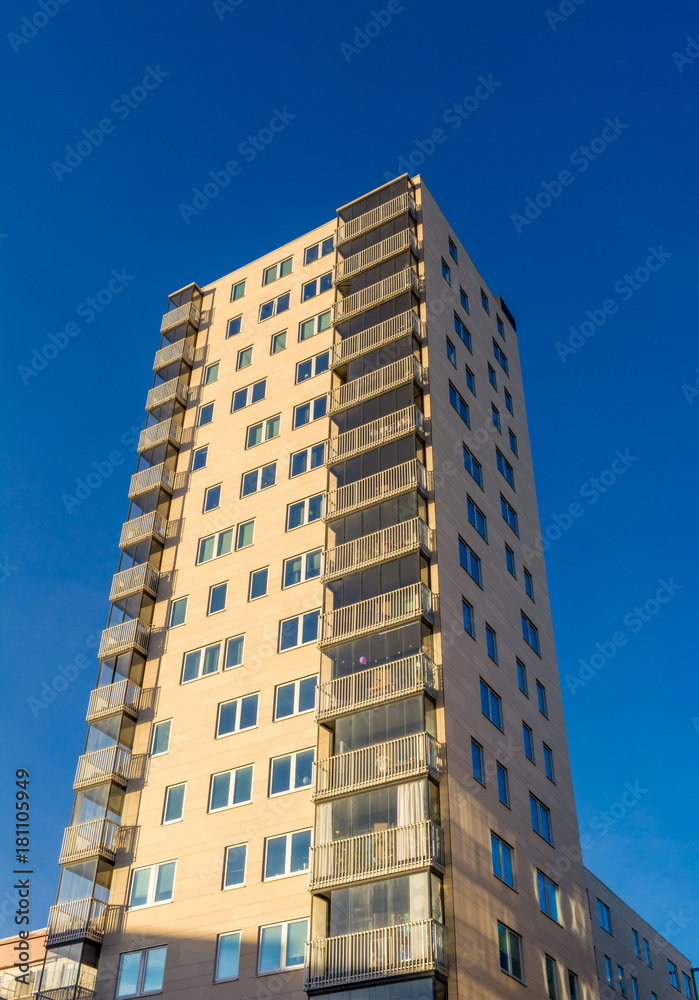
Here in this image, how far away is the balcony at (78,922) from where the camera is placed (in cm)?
4053

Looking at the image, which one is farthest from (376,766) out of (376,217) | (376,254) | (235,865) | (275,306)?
(376,217)

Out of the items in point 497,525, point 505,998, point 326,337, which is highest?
point 326,337

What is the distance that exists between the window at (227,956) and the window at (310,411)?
2427cm

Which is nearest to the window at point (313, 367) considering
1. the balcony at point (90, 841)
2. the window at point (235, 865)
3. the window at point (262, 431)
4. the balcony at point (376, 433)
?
the window at point (262, 431)

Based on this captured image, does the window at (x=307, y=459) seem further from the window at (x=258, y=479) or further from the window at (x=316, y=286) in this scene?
the window at (x=316, y=286)

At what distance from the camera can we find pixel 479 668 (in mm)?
42438

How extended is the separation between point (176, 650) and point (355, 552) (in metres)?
10.7

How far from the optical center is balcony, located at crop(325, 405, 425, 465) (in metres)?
45.4

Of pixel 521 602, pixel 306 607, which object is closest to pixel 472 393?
pixel 521 602

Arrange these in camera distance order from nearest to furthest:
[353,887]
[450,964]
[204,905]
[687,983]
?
[450,964]
[353,887]
[204,905]
[687,983]

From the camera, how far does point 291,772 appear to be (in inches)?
1570

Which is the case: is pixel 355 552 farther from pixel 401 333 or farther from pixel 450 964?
pixel 450 964

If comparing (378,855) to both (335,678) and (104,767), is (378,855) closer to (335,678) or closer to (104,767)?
(335,678)

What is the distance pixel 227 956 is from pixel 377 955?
24.0ft
